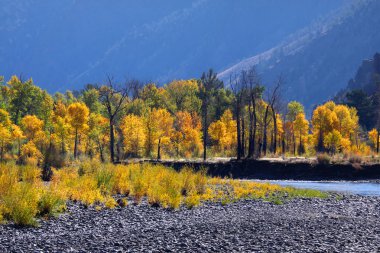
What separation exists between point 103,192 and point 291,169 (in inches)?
1259

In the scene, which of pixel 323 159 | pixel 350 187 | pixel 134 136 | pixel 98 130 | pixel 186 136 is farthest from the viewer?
pixel 186 136

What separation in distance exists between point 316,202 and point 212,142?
53.6 metres

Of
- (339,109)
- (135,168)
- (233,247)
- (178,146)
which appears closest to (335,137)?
Result: (339,109)

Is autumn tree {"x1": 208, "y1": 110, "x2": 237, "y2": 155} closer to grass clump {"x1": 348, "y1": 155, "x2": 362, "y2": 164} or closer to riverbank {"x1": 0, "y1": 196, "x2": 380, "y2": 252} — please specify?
grass clump {"x1": 348, "y1": 155, "x2": 362, "y2": 164}

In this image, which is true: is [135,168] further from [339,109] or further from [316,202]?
[339,109]

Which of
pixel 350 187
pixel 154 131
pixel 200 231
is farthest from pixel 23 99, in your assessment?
pixel 200 231

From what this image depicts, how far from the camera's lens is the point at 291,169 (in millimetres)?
51938

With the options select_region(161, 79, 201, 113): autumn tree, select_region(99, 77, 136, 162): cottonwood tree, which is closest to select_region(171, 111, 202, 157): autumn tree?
select_region(161, 79, 201, 113): autumn tree

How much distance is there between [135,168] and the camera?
30203 millimetres

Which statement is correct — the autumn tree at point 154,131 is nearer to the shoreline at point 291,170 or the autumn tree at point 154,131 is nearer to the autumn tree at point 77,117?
the autumn tree at point 77,117

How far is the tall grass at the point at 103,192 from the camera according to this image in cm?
1606

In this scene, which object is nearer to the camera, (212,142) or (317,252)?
(317,252)

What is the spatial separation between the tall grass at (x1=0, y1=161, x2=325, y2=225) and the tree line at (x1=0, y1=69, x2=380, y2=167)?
28919mm

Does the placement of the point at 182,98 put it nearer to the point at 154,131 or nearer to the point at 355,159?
the point at 154,131
